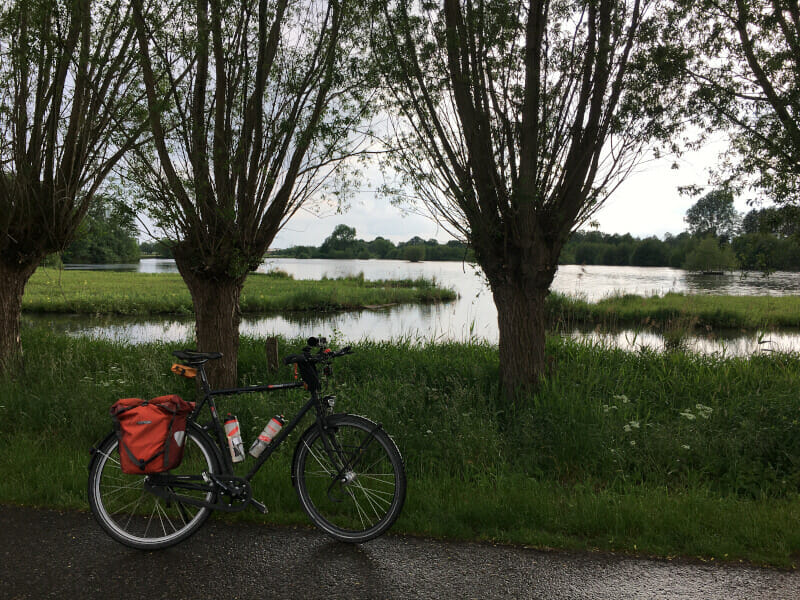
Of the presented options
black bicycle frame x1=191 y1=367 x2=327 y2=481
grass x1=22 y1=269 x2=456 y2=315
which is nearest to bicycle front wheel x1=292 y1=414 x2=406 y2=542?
black bicycle frame x1=191 y1=367 x2=327 y2=481

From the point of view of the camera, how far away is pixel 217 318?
623 cm

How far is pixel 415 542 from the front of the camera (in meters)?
3.31

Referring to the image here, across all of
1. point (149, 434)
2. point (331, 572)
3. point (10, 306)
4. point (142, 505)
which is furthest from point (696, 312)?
point (149, 434)

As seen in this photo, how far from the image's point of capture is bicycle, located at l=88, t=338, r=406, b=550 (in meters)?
3.28

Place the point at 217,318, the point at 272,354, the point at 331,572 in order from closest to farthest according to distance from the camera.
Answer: the point at 331,572 → the point at 217,318 → the point at 272,354

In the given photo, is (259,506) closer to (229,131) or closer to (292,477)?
(292,477)

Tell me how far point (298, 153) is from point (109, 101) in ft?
8.73

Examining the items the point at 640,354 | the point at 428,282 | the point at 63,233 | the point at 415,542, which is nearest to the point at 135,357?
the point at 63,233

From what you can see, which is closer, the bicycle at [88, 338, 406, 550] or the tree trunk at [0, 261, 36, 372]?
the bicycle at [88, 338, 406, 550]

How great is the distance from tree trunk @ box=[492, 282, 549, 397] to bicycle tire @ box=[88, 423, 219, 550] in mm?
3817

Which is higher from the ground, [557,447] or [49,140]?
[49,140]

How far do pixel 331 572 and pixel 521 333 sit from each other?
3.92 metres

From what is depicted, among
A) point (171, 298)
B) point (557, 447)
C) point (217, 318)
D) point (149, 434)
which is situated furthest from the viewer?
point (171, 298)

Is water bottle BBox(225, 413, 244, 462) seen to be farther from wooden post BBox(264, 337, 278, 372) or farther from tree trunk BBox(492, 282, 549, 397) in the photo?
wooden post BBox(264, 337, 278, 372)
